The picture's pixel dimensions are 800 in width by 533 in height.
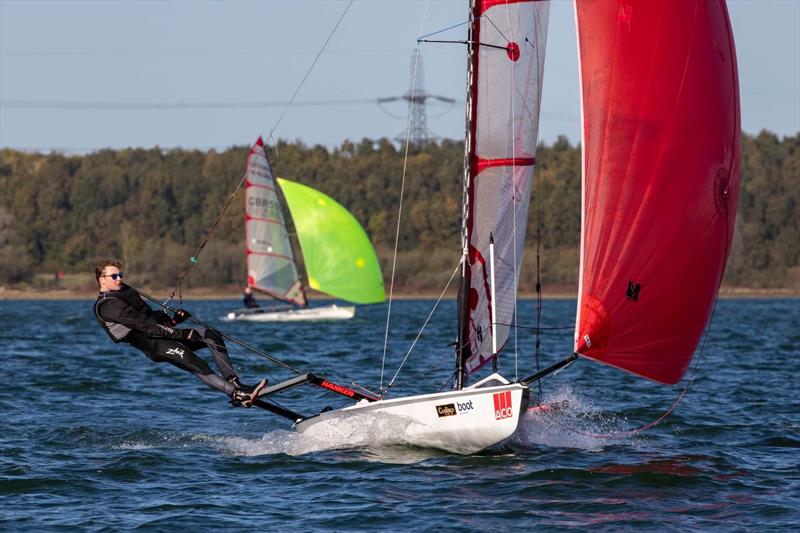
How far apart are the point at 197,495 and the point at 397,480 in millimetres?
1696

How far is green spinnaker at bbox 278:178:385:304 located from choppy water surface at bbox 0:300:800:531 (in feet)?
68.0

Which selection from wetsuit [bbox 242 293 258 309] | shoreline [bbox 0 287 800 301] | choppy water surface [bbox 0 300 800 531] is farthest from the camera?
shoreline [bbox 0 287 800 301]

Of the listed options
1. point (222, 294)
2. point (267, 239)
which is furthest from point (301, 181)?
point (267, 239)

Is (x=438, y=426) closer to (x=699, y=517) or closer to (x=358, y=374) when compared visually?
(x=699, y=517)

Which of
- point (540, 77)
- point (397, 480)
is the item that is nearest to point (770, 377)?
point (540, 77)

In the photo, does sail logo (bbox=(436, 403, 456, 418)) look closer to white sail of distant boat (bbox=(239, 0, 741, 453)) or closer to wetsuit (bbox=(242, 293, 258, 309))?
white sail of distant boat (bbox=(239, 0, 741, 453))

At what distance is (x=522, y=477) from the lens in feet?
35.4

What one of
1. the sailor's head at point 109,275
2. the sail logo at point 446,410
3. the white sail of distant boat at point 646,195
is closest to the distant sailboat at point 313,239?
the sailor's head at point 109,275

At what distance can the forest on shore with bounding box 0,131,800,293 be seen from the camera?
323 ft

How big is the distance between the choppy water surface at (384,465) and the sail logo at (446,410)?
46cm

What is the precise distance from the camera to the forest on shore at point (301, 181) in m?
98.5

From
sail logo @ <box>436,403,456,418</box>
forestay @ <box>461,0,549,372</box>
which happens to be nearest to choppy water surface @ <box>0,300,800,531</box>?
sail logo @ <box>436,403,456,418</box>

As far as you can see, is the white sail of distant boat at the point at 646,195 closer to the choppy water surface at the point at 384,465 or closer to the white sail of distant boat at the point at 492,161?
the choppy water surface at the point at 384,465

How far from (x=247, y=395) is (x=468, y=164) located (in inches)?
121
